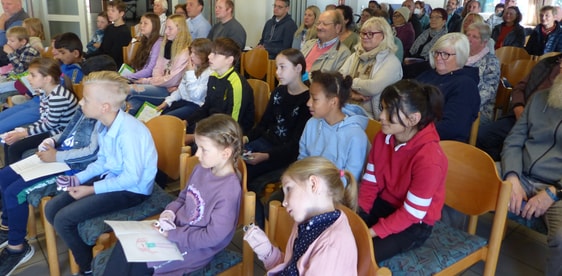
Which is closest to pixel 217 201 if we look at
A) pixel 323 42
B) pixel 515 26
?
pixel 323 42

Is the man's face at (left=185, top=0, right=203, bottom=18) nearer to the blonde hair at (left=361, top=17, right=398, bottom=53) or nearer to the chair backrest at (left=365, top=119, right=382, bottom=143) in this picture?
the blonde hair at (left=361, top=17, right=398, bottom=53)

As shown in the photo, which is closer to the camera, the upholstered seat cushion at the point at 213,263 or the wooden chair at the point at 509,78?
the upholstered seat cushion at the point at 213,263

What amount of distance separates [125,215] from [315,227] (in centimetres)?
100

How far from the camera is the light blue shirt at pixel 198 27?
4.79m

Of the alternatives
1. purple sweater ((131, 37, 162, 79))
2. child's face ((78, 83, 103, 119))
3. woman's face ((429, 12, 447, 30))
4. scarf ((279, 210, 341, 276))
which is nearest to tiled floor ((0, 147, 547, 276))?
child's face ((78, 83, 103, 119))

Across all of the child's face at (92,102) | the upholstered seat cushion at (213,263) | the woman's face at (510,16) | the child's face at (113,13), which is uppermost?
the woman's face at (510,16)

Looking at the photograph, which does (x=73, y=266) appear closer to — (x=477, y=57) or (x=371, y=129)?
(x=371, y=129)

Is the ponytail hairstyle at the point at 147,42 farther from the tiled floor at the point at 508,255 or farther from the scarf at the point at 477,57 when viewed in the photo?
the scarf at the point at 477,57

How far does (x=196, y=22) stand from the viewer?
4.82m

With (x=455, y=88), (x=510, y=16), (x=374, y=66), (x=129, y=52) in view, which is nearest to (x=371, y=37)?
(x=374, y=66)

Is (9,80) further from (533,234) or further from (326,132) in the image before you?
(533,234)

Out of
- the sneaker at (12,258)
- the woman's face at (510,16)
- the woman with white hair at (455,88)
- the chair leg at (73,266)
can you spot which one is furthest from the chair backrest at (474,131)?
the woman's face at (510,16)

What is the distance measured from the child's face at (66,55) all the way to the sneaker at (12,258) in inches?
76.1

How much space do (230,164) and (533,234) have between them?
1.96 m
